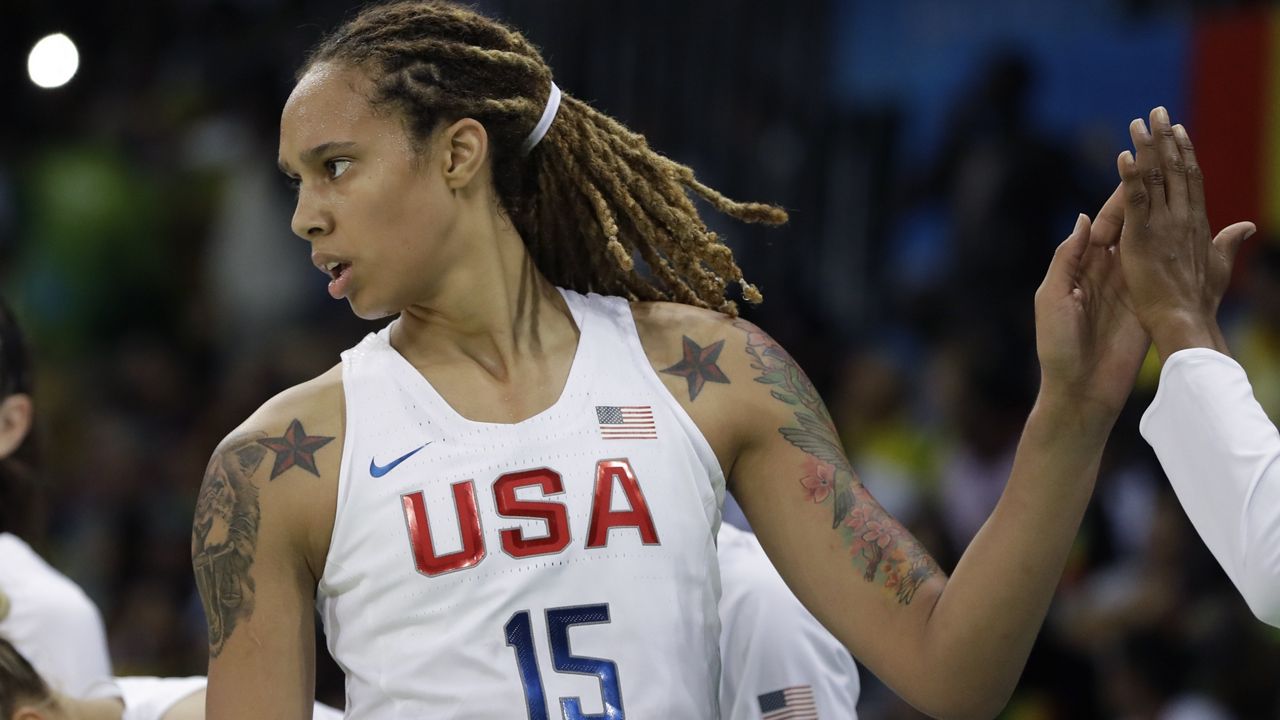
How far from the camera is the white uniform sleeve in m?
2.78

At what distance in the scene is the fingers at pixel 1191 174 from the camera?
2.23 meters

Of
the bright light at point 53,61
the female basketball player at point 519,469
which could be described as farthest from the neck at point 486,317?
the bright light at point 53,61

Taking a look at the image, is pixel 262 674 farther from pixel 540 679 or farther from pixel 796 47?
pixel 796 47

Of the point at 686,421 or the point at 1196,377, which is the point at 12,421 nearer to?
the point at 686,421

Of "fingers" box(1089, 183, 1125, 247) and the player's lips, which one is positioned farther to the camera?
the player's lips

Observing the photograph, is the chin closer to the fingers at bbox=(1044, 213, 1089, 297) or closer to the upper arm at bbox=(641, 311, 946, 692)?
the upper arm at bbox=(641, 311, 946, 692)

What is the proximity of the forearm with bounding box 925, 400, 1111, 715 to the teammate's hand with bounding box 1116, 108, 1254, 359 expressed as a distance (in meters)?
0.17

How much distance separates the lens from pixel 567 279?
2.72m

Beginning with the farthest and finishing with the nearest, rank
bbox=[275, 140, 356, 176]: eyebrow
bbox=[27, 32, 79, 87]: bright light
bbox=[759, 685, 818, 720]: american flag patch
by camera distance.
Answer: bbox=[27, 32, 79, 87]: bright light → bbox=[759, 685, 818, 720]: american flag patch → bbox=[275, 140, 356, 176]: eyebrow

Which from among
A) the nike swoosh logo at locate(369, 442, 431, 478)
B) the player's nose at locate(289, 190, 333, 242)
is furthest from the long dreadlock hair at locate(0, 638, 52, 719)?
the player's nose at locate(289, 190, 333, 242)

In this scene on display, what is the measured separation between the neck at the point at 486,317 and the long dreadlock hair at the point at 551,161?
3.5 inches

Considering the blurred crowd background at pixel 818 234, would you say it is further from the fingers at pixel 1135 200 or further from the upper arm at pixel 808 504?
the fingers at pixel 1135 200

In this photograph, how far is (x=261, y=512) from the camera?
234 centimetres

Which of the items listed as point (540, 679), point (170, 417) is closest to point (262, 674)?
point (540, 679)
